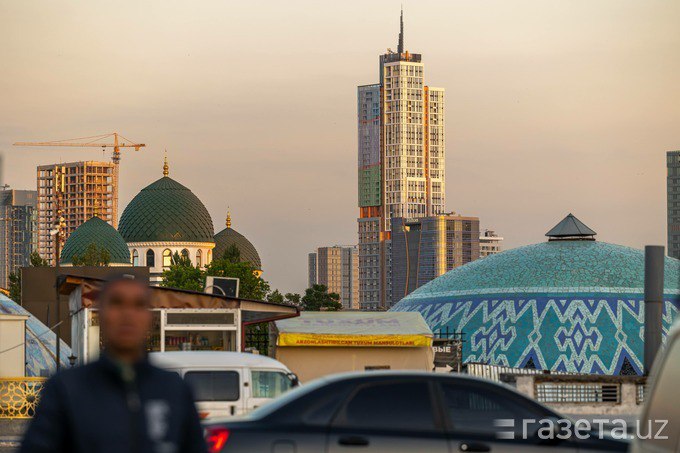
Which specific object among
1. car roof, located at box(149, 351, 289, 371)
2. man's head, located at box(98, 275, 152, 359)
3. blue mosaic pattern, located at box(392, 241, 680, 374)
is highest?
man's head, located at box(98, 275, 152, 359)

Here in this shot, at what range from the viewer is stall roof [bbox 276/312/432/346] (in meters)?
32.4

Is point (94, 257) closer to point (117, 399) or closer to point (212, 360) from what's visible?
point (212, 360)

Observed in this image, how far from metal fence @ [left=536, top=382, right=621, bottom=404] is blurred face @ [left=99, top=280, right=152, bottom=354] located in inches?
871

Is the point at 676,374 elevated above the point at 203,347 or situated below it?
above

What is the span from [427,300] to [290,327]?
43314 mm

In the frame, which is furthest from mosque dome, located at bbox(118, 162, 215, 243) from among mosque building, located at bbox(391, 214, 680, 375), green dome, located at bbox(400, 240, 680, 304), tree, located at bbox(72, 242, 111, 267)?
mosque building, located at bbox(391, 214, 680, 375)

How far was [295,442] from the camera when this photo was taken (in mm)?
10586

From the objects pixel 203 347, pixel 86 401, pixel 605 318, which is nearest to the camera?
pixel 86 401

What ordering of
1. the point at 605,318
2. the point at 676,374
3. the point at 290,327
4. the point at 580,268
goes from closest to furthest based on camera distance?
the point at 676,374 → the point at 290,327 → the point at 605,318 → the point at 580,268

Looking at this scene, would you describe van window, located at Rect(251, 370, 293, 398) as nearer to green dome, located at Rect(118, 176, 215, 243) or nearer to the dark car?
the dark car

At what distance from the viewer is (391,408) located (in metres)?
11.1

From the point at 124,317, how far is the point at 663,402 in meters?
3.18

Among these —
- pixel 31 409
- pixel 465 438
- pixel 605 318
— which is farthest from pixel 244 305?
pixel 605 318

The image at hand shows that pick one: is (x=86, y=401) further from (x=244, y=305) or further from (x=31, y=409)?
(x=31, y=409)
